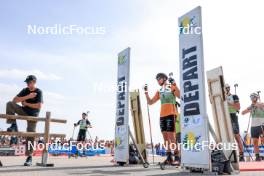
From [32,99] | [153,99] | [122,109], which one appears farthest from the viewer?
[122,109]

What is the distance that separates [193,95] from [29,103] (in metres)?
3.97

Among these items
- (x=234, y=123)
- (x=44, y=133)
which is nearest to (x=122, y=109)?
(x=44, y=133)

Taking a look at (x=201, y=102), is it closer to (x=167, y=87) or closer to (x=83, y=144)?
(x=167, y=87)

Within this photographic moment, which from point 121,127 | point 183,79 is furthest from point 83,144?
point 183,79

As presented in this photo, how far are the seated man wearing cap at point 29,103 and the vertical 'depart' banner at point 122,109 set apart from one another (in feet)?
6.98

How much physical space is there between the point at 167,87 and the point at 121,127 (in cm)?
170

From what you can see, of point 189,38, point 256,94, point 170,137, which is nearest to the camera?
point 189,38

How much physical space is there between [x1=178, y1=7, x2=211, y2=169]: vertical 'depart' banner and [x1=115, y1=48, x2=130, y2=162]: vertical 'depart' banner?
238cm

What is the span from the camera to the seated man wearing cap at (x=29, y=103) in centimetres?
782

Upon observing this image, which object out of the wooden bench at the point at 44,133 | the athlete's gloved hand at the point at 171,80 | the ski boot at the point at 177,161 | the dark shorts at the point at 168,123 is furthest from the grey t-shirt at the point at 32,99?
the ski boot at the point at 177,161

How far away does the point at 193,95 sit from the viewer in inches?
249

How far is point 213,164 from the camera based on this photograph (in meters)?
6.01

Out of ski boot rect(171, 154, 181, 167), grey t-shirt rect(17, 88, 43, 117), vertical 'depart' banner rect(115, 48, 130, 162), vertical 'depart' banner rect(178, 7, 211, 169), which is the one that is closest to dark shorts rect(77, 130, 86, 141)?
vertical 'depart' banner rect(115, 48, 130, 162)

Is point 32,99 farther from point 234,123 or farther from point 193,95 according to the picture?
point 234,123
